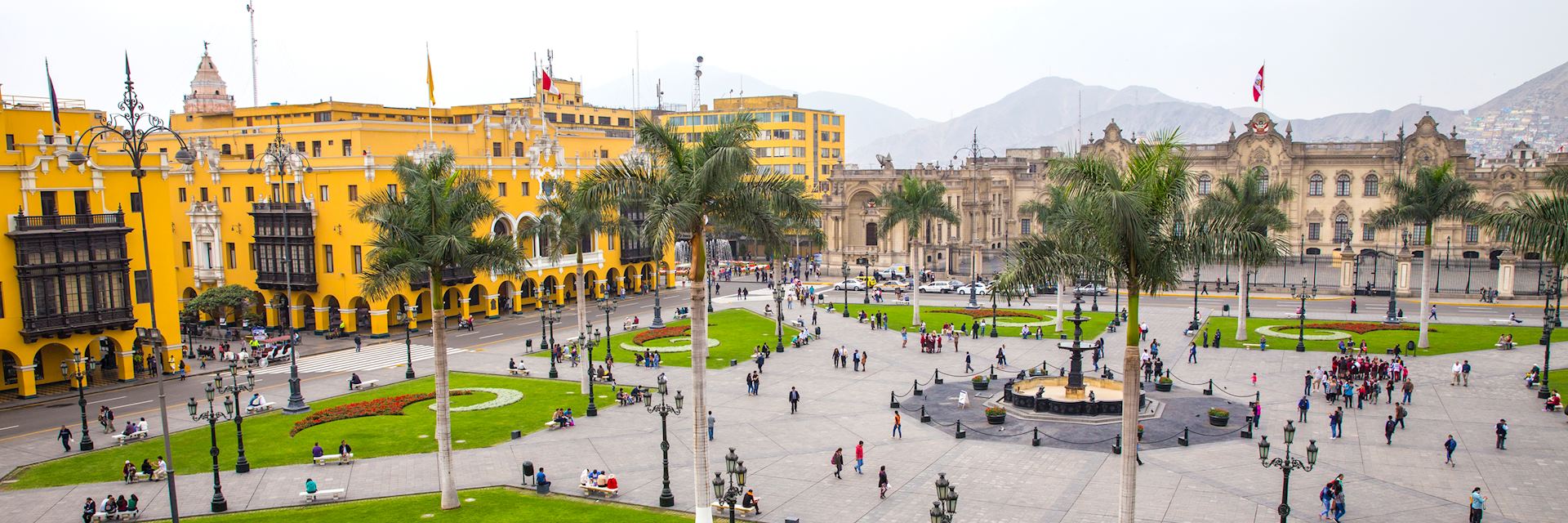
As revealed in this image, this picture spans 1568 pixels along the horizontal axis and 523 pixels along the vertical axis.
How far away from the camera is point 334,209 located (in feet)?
189

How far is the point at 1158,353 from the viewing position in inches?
1834

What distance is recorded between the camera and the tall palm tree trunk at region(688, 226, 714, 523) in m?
21.0

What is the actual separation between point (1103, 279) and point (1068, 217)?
163cm

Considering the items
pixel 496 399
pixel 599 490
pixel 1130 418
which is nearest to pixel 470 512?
pixel 599 490

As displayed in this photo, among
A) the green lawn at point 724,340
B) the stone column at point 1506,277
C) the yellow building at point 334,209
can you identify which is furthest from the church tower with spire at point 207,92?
the stone column at point 1506,277

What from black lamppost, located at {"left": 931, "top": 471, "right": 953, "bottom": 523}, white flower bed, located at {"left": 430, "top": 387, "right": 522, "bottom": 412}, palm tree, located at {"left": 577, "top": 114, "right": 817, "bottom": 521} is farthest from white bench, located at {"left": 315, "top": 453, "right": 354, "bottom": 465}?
black lamppost, located at {"left": 931, "top": 471, "right": 953, "bottom": 523}

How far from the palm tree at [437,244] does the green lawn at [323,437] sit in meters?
8.24

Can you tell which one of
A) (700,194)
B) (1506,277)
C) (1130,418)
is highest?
(700,194)

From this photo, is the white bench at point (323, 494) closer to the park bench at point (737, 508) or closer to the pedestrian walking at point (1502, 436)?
the park bench at point (737, 508)

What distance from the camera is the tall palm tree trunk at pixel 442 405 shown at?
25.2 metres

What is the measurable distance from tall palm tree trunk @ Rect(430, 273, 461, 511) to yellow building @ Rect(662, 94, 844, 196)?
81.7 meters

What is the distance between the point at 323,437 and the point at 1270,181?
A: 82.4 meters

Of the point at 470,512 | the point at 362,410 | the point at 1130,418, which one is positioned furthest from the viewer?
the point at 362,410

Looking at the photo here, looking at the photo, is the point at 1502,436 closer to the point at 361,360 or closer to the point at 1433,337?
the point at 1433,337
